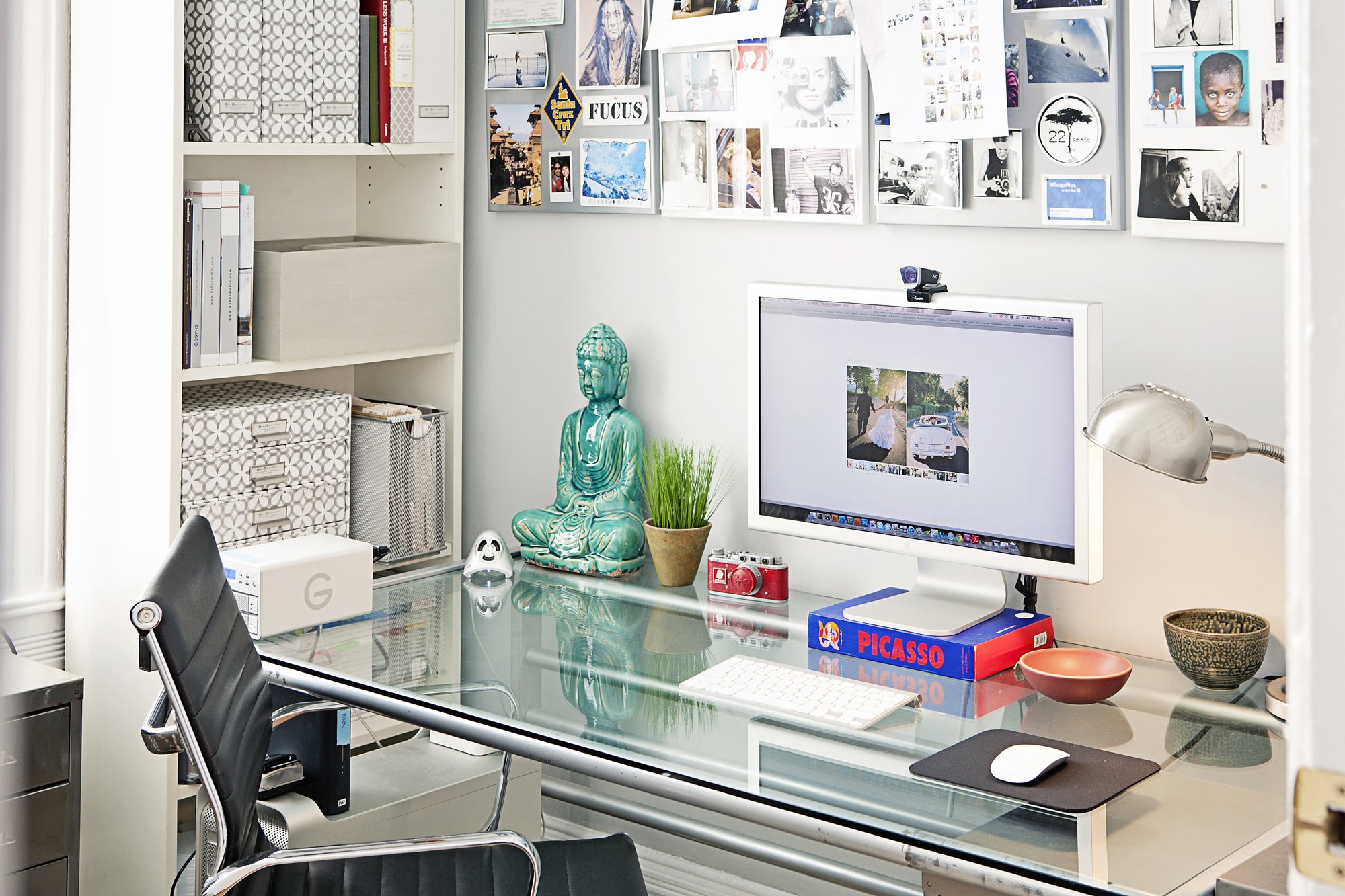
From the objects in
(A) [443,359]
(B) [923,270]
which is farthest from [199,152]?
(B) [923,270]

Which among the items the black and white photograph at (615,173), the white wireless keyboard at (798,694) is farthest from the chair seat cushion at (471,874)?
the black and white photograph at (615,173)

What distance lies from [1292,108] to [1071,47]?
1.29 meters

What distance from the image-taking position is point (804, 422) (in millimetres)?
1798

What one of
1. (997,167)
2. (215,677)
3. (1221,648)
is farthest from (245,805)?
(997,167)

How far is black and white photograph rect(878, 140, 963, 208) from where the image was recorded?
185 cm

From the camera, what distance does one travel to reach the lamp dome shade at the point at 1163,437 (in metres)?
1.41

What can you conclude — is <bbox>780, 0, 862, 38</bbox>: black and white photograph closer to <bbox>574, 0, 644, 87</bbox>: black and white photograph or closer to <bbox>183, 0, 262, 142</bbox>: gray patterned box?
<bbox>574, 0, 644, 87</bbox>: black and white photograph

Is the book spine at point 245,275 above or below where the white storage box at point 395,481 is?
above

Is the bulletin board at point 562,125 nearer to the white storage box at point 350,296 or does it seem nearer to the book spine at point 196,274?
the white storage box at point 350,296

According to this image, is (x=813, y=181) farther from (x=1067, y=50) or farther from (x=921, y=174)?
(x=1067, y=50)

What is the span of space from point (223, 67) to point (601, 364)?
71 cm

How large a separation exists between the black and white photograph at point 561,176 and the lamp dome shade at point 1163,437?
114cm

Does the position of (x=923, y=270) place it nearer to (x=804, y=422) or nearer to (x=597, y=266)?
(x=804, y=422)

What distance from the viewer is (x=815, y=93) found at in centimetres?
198
